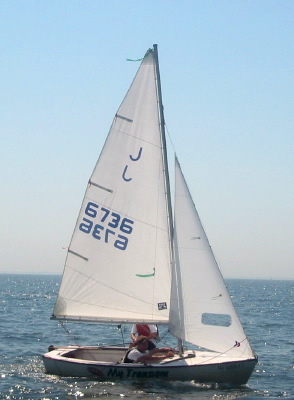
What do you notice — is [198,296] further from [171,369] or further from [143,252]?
[171,369]

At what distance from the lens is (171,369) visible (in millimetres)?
19969

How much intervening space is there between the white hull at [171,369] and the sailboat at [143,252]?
95mm

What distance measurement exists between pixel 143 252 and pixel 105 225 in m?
1.44

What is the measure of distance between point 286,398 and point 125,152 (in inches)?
333

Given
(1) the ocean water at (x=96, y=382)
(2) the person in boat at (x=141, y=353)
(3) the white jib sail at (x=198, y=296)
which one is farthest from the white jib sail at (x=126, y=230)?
(1) the ocean water at (x=96, y=382)

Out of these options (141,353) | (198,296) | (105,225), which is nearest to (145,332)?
(141,353)

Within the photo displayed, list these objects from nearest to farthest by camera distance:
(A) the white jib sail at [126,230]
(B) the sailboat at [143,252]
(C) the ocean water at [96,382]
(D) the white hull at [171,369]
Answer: (C) the ocean water at [96,382]
(D) the white hull at [171,369]
(B) the sailboat at [143,252]
(A) the white jib sail at [126,230]

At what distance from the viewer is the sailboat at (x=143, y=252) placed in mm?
20938

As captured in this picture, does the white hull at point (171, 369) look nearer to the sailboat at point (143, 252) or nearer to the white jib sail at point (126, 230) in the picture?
the sailboat at point (143, 252)

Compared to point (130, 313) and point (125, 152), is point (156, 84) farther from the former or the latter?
point (130, 313)

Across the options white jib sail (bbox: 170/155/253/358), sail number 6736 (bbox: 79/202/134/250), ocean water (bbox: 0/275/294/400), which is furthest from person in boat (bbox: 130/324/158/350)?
sail number 6736 (bbox: 79/202/134/250)

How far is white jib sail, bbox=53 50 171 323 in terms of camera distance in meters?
21.4

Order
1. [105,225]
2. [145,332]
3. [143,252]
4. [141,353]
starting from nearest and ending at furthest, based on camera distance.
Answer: [141,353]
[143,252]
[105,225]
[145,332]

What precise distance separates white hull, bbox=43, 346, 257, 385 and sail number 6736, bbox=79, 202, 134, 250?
363cm
